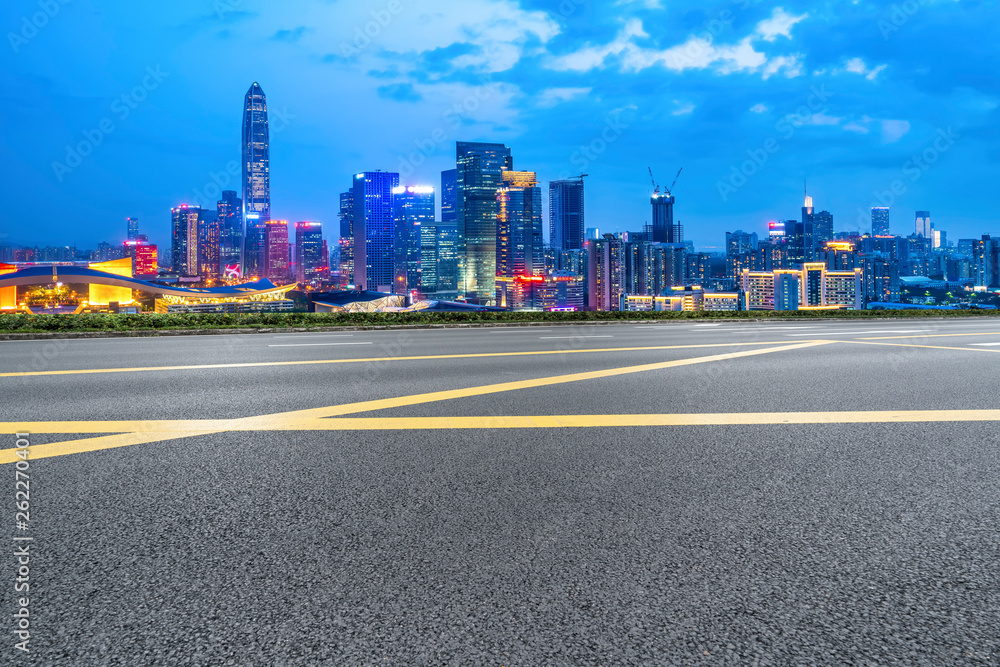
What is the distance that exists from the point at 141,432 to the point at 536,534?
419 cm

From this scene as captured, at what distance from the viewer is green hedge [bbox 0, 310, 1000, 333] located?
18719 mm

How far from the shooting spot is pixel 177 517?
349 cm

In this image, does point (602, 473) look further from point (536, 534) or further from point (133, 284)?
point (133, 284)

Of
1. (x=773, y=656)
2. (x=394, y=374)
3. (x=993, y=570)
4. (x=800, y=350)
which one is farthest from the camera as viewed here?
(x=800, y=350)

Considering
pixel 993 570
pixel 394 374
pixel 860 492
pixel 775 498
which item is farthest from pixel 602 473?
pixel 394 374

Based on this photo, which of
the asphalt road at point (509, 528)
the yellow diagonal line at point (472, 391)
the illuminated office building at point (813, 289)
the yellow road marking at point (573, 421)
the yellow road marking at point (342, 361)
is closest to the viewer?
the asphalt road at point (509, 528)

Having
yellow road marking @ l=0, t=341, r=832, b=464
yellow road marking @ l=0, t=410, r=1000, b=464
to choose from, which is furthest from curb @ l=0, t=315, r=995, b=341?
yellow road marking @ l=0, t=410, r=1000, b=464

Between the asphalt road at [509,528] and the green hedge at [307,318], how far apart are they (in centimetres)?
1305

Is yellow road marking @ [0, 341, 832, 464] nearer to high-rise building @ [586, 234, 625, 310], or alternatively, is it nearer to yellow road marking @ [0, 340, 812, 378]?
yellow road marking @ [0, 340, 812, 378]

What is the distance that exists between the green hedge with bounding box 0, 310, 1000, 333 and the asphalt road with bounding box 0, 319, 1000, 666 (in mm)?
13047

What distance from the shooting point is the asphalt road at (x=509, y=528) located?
2.26 m

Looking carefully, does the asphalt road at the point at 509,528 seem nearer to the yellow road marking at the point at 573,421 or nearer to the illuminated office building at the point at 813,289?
the yellow road marking at the point at 573,421

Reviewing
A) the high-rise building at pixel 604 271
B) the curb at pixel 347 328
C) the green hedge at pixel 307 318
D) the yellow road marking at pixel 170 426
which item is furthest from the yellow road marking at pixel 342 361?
the high-rise building at pixel 604 271

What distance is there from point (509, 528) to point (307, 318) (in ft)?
67.9
